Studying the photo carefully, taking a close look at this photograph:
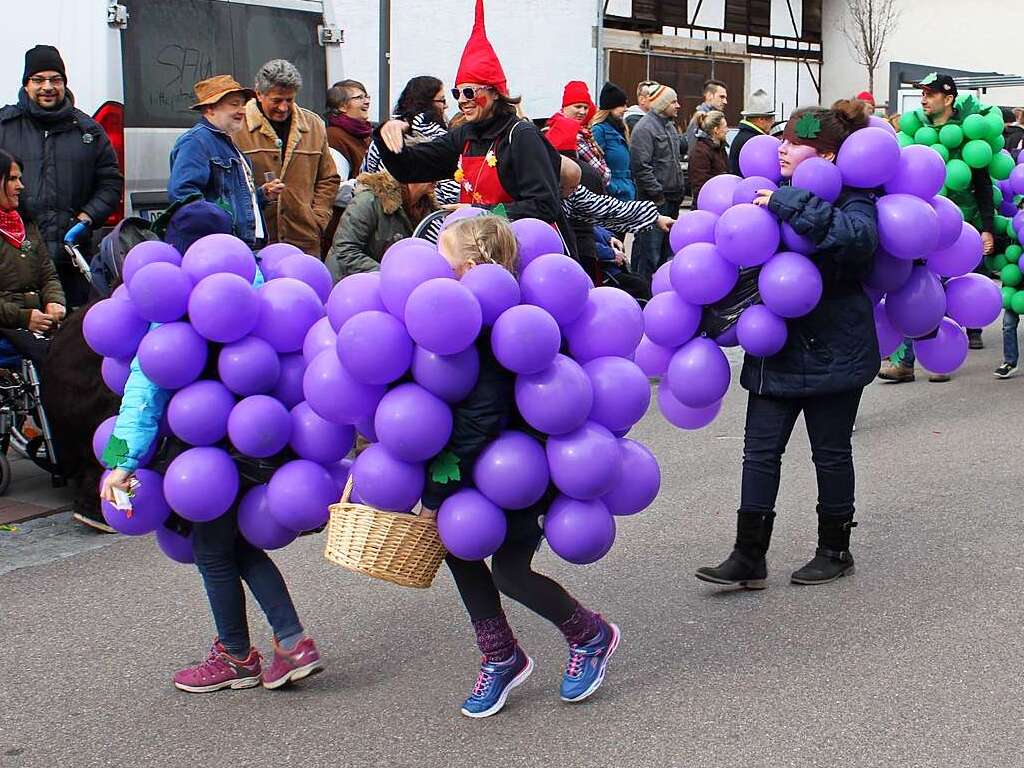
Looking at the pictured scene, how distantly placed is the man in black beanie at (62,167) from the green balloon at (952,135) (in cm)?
534

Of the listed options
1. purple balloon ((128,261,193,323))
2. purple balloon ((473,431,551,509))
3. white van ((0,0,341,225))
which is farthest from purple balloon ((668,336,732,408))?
white van ((0,0,341,225))

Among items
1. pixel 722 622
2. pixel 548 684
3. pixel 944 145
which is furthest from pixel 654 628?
pixel 944 145

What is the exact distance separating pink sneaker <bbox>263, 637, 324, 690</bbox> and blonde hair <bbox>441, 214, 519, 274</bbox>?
1.41 meters

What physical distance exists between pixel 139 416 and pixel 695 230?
213 centimetres

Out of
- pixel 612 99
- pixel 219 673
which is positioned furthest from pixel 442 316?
pixel 612 99

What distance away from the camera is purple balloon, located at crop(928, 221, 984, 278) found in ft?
17.7

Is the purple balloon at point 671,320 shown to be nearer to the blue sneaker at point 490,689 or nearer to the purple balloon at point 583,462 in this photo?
the purple balloon at point 583,462

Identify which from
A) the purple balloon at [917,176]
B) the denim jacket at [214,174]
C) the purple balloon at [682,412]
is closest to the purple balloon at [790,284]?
the purple balloon at [917,176]

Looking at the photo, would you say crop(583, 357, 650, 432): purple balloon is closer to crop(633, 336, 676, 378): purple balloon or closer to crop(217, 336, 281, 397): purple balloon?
crop(217, 336, 281, 397): purple balloon

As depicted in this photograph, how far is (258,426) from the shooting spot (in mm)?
4062

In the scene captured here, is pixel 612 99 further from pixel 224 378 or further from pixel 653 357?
pixel 224 378

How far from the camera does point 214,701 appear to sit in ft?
14.3

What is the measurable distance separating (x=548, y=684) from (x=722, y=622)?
86 cm

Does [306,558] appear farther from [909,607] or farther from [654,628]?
[909,607]
